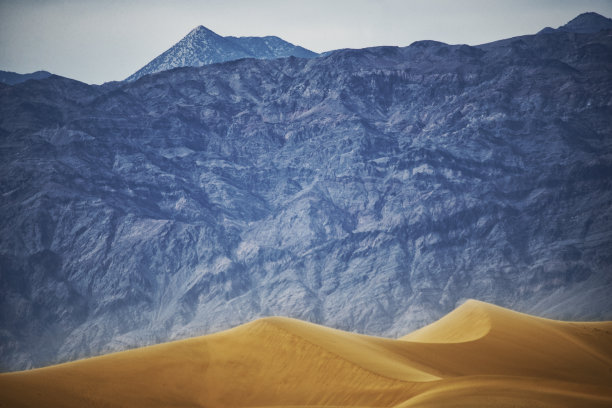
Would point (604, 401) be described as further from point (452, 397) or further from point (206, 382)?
point (206, 382)

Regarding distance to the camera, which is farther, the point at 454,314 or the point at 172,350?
the point at 454,314

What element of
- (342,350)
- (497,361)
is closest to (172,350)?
(342,350)

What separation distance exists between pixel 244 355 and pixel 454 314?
27268 millimetres

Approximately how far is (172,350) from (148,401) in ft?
30.7

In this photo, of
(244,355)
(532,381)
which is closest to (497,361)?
(532,381)

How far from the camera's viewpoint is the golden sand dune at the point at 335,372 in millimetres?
59438

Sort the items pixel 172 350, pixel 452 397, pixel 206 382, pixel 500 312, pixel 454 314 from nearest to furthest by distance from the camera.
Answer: pixel 452 397
pixel 206 382
pixel 172 350
pixel 500 312
pixel 454 314

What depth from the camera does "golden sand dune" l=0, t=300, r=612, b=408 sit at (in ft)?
195

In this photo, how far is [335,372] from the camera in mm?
66375

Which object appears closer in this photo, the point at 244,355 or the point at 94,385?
the point at 94,385

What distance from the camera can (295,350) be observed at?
231 ft

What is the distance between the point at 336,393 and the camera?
210 ft

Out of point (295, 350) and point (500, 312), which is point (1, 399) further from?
point (500, 312)

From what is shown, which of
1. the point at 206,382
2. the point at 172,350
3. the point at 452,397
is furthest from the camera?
the point at 172,350
